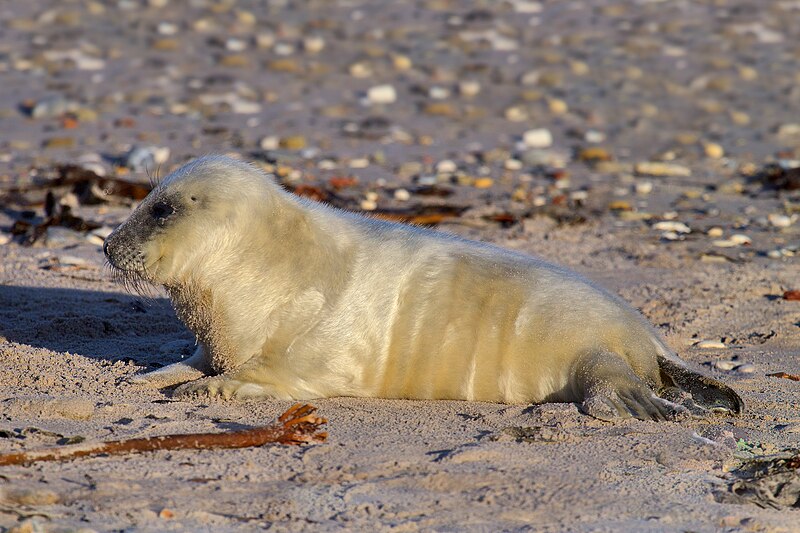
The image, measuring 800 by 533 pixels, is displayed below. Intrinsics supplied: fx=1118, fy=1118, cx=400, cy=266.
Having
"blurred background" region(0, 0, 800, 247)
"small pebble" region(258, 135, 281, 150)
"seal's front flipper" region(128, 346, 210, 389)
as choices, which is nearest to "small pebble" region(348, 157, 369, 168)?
"blurred background" region(0, 0, 800, 247)

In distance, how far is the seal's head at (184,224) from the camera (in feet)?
12.5

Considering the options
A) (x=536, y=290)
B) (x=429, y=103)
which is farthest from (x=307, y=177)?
(x=536, y=290)

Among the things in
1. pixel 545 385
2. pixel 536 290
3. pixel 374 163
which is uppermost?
pixel 536 290

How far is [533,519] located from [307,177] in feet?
18.6

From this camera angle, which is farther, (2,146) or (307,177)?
(2,146)

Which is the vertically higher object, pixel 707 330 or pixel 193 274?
pixel 193 274

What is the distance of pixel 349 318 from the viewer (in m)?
3.86

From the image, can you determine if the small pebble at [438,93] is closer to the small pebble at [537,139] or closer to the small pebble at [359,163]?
the small pebble at [537,139]

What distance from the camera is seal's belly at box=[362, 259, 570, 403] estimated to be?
3.84 metres

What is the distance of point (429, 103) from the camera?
410 inches

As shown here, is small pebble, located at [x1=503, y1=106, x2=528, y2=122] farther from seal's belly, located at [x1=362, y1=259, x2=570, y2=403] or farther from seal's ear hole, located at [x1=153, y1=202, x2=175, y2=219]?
seal's ear hole, located at [x1=153, y1=202, x2=175, y2=219]

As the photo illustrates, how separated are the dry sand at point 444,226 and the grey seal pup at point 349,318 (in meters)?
0.11

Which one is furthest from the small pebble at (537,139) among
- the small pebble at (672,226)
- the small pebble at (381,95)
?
the small pebble at (672,226)

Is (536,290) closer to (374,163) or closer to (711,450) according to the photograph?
(711,450)
